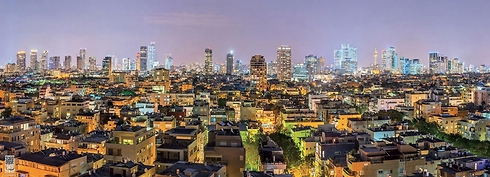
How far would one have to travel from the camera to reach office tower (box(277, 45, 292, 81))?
8819 centimetres

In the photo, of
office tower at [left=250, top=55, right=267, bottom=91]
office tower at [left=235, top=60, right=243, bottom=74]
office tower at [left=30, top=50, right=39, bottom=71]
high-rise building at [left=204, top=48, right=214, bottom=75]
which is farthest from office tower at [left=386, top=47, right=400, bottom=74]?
office tower at [left=30, top=50, right=39, bottom=71]

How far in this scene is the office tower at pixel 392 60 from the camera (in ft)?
397

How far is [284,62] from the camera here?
88.9 m

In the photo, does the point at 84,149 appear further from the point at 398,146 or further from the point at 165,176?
the point at 398,146

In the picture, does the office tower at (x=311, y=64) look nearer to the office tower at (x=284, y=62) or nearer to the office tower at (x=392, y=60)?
the office tower at (x=284, y=62)

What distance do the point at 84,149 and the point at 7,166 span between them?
377cm

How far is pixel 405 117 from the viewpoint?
2555cm

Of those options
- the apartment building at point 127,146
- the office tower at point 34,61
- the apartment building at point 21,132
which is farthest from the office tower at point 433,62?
the apartment building at point 127,146

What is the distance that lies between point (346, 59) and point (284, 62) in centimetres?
4771

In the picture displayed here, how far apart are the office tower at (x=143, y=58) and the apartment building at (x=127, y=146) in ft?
387

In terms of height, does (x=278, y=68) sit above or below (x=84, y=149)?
above

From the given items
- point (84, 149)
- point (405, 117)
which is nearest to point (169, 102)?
point (405, 117)

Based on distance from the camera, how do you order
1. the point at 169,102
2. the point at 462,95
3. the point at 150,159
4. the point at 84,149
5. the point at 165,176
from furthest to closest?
the point at 462,95 → the point at 169,102 → the point at 84,149 → the point at 150,159 → the point at 165,176

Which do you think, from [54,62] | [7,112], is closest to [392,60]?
[54,62]
